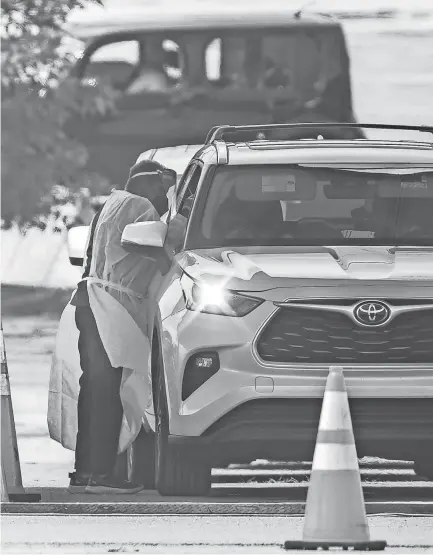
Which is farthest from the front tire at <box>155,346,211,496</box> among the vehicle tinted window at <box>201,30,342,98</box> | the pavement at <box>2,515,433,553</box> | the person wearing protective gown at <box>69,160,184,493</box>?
the vehicle tinted window at <box>201,30,342,98</box>

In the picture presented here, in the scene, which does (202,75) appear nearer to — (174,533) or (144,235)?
(144,235)

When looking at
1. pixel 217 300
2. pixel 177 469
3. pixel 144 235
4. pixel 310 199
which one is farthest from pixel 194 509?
pixel 310 199

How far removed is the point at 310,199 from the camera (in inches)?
417

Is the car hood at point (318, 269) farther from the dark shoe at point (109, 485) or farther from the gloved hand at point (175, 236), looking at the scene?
the dark shoe at point (109, 485)

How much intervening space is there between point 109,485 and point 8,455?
1.80ft

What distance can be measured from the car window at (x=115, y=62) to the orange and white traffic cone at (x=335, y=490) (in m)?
12.6

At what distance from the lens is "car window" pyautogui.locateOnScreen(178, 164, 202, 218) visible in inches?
420

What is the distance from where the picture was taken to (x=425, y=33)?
26.5 meters

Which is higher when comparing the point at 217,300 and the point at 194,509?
the point at 217,300

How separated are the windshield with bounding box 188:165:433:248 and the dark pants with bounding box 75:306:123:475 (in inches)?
25.8

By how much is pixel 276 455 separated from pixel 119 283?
1.21m

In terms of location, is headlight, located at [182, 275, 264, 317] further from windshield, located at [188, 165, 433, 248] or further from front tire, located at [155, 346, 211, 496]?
windshield, located at [188, 165, 433, 248]

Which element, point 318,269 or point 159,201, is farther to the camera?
point 159,201

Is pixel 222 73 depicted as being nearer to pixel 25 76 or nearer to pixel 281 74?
pixel 281 74
